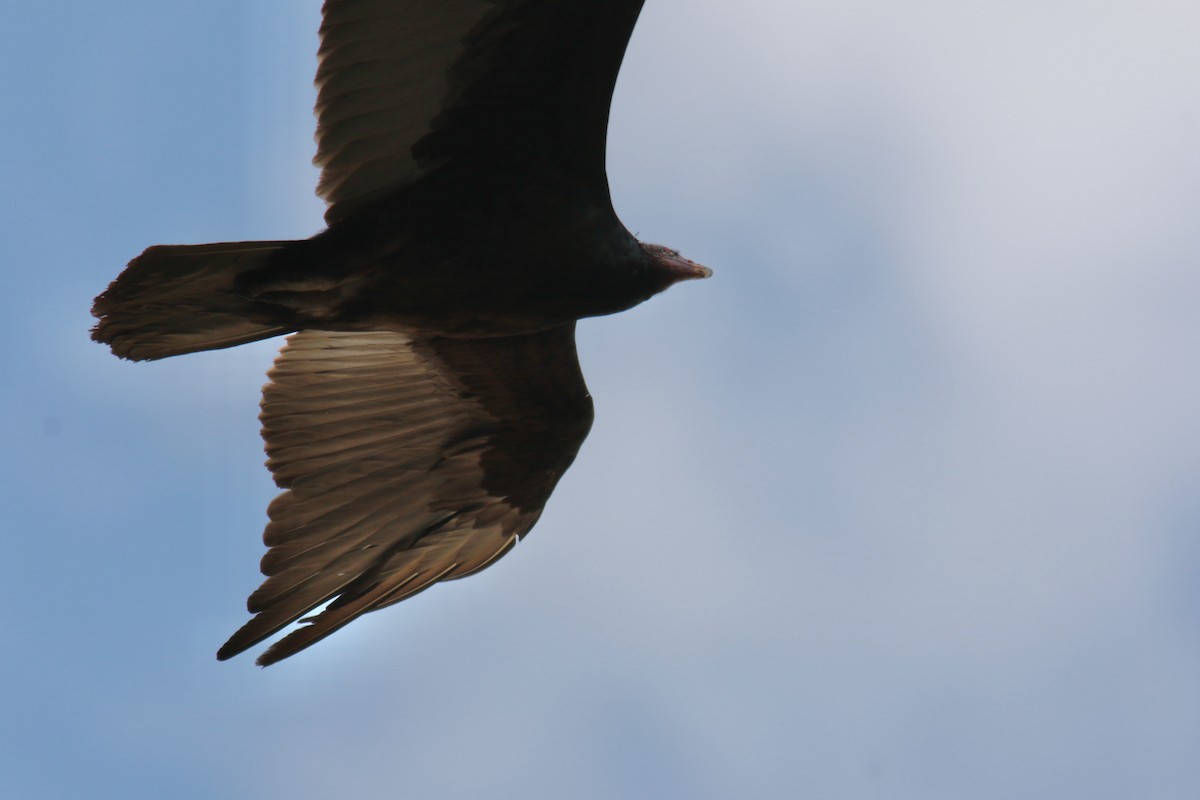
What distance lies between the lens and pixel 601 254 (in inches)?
264

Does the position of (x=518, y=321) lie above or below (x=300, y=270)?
below

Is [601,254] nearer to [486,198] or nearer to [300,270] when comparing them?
[486,198]

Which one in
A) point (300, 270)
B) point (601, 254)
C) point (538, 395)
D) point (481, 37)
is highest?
point (481, 37)

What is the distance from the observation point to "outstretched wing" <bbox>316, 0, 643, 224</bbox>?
5.94 m

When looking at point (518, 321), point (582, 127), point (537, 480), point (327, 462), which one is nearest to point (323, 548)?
point (327, 462)

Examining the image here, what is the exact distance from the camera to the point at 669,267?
23.3 ft

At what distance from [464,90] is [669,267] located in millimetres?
1374

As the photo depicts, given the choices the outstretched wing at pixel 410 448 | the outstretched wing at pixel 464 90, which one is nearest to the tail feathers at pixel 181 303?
the outstretched wing at pixel 464 90

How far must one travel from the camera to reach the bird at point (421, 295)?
6.12 m

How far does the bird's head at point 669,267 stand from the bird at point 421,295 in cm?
1

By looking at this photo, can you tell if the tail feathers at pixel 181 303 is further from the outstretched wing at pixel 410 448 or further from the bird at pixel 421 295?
the outstretched wing at pixel 410 448

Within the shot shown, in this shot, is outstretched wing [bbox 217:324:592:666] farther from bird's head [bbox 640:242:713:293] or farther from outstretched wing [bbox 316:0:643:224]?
outstretched wing [bbox 316:0:643:224]

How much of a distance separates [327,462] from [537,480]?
1.08 meters

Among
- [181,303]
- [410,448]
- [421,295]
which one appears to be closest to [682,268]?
[421,295]
